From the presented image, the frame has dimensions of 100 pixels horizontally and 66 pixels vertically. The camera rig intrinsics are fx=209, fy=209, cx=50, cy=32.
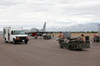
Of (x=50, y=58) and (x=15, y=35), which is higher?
(x=15, y=35)

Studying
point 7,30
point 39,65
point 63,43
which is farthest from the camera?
point 7,30

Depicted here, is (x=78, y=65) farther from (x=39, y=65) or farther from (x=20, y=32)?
(x=20, y=32)

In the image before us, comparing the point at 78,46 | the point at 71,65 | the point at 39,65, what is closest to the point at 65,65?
the point at 71,65

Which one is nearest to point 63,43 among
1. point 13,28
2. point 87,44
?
point 87,44

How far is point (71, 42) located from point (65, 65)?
9052 millimetres

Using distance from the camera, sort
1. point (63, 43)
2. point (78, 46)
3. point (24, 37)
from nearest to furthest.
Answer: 1. point (78, 46)
2. point (63, 43)
3. point (24, 37)

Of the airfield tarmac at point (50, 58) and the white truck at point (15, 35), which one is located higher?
the white truck at point (15, 35)

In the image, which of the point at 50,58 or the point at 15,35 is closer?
the point at 50,58

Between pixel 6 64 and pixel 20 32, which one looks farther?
pixel 20 32

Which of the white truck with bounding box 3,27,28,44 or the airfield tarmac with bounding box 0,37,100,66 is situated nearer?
the airfield tarmac with bounding box 0,37,100,66

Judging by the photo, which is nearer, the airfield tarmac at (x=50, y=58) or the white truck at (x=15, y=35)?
the airfield tarmac at (x=50, y=58)

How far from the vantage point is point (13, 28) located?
29.7 metres

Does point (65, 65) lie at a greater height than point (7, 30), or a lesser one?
lesser

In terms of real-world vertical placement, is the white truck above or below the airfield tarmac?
above
